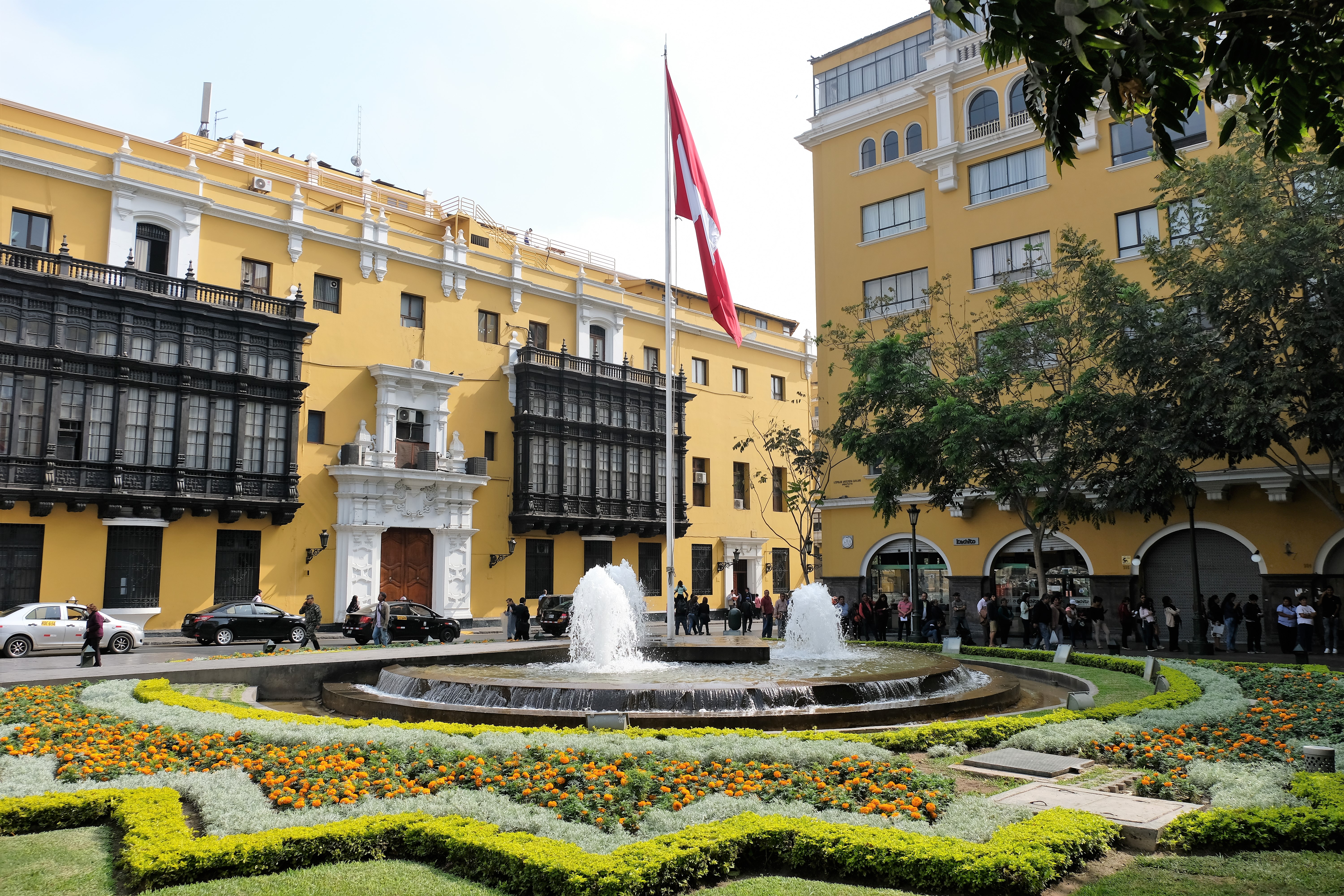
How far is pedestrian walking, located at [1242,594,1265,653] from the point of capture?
22594 mm

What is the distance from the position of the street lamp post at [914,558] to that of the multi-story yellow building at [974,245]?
5.85 ft

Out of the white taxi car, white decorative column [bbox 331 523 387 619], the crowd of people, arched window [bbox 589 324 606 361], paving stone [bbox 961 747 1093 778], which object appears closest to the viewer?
paving stone [bbox 961 747 1093 778]

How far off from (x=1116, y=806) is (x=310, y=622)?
76.0ft

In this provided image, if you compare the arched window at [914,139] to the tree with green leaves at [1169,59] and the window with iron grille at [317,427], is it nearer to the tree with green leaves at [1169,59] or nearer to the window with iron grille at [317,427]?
the window with iron grille at [317,427]

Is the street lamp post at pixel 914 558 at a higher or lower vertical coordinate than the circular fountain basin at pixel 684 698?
higher

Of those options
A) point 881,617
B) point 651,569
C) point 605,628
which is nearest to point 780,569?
point 651,569

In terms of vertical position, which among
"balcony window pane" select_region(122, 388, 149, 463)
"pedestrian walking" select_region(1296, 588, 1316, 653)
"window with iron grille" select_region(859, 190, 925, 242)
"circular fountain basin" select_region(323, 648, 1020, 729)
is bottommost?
"circular fountain basin" select_region(323, 648, 1020, 729)

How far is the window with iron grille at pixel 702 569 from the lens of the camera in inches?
1791

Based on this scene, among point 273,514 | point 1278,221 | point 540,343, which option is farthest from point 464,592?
point 1278,221

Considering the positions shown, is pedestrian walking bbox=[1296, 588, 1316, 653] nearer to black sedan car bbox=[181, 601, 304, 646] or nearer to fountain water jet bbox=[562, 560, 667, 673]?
fountain water jet bbox=[562, 560, 667, 673]

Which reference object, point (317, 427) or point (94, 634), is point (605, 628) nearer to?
point (94, 634)

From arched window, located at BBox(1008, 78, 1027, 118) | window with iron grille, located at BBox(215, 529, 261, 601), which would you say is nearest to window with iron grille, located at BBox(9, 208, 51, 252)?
window with iron grille, located at BBox(215, 529, 261, 601)

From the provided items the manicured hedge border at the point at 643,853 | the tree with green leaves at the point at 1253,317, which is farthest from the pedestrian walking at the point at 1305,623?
the manicured hedge border at the point at 643,853

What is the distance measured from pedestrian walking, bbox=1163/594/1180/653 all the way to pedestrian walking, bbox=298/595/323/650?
2161 cm
